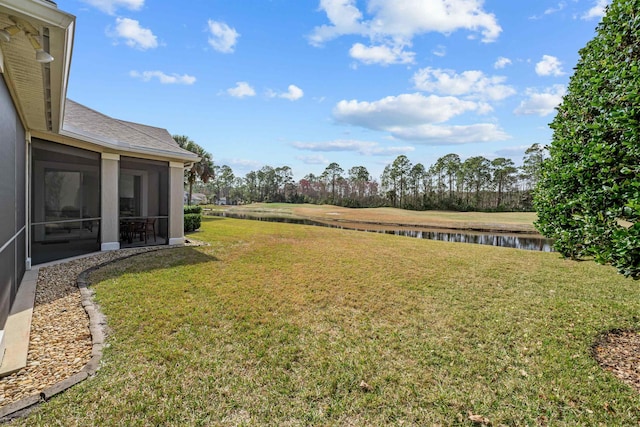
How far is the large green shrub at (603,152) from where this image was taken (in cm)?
250

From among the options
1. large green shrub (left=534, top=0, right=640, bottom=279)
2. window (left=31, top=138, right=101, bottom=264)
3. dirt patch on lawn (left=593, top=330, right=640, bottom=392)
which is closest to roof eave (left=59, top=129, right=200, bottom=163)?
window (left=31, top=138, right=101, bottom=264)

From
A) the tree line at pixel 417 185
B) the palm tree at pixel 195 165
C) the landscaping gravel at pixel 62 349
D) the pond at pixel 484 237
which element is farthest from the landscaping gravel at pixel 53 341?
the tree line at pixel 417 185

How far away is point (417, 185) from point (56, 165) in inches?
2006

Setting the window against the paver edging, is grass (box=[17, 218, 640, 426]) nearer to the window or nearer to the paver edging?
the paver edging

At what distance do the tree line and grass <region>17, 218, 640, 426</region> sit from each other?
32.6 meters

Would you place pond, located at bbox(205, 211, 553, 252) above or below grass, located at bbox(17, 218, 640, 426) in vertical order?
below

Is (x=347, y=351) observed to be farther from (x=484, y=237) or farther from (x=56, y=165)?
(x=484, y=237)

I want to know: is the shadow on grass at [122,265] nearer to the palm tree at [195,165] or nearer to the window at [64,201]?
the window at [64,201]

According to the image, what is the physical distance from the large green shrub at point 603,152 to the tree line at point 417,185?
35473 mm

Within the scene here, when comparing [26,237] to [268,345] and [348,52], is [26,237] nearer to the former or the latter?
[268,345]

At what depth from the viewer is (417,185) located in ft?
172

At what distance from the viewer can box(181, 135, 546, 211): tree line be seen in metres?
45.2

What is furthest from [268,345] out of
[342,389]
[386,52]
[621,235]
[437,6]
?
[386,52]

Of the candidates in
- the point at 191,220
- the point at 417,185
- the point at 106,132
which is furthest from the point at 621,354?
the point at 417,185
